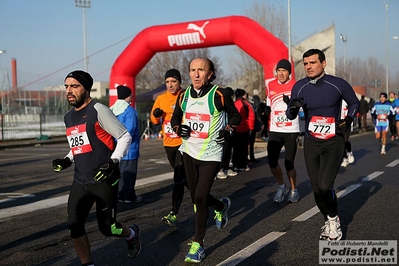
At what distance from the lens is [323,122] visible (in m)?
6.02

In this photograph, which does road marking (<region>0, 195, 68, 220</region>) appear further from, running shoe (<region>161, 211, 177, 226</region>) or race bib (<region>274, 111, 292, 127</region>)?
race bib (<region>274, 111, 292, 127</region>)

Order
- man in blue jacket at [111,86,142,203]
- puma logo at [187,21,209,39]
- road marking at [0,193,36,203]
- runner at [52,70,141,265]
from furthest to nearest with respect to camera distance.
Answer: puma logo at [187,21,209,39], road marking at [0,193,36,203], man in blue jacket at [111,86,142,203], runner at [52,70,141,265]

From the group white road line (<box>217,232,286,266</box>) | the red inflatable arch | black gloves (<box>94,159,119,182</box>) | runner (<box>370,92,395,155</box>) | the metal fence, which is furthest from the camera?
the metal fence

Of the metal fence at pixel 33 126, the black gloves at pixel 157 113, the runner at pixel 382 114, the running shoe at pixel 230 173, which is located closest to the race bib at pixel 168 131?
the black gloves at pixel 157 113

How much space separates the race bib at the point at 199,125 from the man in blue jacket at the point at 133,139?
3.05 meters

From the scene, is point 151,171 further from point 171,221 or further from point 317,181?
point 317,181

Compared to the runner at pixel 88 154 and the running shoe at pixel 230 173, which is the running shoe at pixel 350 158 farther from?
the runner at pixel 88 154

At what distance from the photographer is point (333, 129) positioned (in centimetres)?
596

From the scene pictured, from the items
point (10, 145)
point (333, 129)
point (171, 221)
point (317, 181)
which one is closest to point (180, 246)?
point (171, 221)

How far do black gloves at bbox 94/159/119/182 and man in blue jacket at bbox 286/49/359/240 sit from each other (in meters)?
2.42

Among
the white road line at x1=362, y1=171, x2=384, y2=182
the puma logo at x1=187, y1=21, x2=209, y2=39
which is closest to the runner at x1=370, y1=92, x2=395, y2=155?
the white road line at x1=362, y1=171, x2=384, y2=182

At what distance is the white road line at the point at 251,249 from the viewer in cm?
504

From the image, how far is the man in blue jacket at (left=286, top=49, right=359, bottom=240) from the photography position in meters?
5.82

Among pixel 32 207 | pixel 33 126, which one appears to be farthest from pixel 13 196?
pixel 33 126
